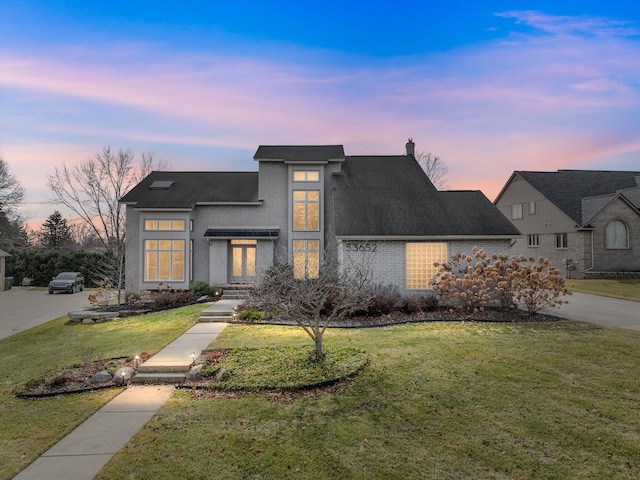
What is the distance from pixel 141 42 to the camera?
16.5 m

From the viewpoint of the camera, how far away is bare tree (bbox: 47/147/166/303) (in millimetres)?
32906

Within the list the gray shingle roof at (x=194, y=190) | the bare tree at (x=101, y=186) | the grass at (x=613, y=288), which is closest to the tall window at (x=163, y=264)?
the gray shingle roof at (x=194, y=190)

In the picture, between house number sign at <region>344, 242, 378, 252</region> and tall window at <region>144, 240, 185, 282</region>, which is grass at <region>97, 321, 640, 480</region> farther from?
tall window at <region>144, 240, 185, 282</region>

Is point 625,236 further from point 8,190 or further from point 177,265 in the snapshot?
point 8,190

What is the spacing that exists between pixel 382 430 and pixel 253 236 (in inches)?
590

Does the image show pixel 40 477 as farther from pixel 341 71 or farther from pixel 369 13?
pixel 341 71

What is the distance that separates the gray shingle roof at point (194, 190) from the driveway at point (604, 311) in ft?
54.7

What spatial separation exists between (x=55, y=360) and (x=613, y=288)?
96.3 ft

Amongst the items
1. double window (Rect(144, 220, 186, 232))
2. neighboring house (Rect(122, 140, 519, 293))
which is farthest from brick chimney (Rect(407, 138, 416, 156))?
double window (Rect(144, 220, 186, 232))

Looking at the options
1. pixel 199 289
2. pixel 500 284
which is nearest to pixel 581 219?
pixel 500 284

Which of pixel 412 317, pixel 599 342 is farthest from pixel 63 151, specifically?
pixel 599 342

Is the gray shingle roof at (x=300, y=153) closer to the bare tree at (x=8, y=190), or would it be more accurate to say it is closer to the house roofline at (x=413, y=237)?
the house roofline at (x=413, y=237)

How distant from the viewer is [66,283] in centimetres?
2666

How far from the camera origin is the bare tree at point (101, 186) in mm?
32906
